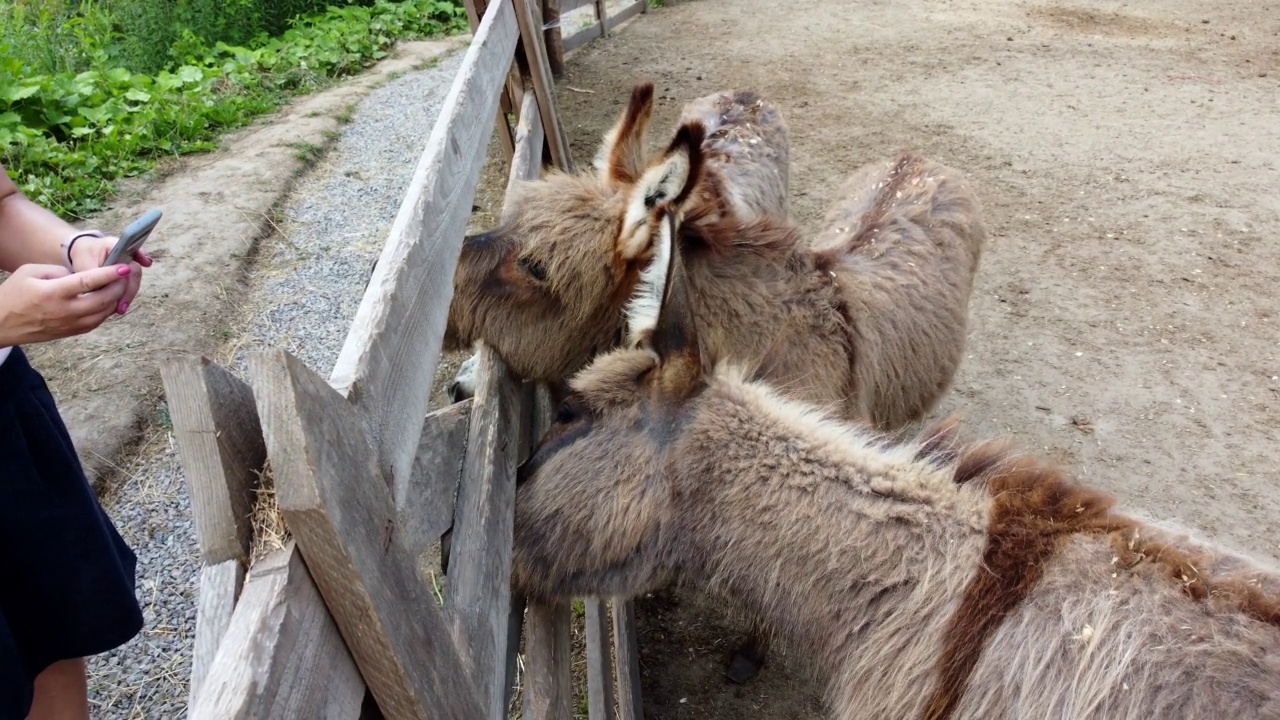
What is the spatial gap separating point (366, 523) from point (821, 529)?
1200 mm

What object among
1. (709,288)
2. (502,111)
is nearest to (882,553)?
(709,288)

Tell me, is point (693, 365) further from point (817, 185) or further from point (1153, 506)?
point (817, 185)

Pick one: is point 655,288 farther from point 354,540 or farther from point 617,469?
point 354,540

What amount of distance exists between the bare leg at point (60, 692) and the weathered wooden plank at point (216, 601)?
1.21 metres

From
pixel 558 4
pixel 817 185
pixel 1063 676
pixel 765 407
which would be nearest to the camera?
pixel 1063 676

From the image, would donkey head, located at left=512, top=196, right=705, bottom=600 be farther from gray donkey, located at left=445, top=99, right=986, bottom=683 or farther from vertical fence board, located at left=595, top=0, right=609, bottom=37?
vertical fence board, located at left=595, top=0, right=609, bottom=37

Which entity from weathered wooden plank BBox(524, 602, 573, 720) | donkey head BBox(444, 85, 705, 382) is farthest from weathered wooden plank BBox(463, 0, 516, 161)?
weathered wooden plank BBox(524, 602, 573, 720)

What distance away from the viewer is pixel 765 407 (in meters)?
2.20

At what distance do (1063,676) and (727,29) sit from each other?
11.2m

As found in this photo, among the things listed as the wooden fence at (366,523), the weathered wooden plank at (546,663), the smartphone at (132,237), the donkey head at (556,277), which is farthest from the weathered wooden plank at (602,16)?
the smartphone at (132,237)

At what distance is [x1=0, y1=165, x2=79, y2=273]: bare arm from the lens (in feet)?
6.23

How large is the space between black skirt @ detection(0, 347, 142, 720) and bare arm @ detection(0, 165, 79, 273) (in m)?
0.25

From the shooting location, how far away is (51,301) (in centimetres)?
148

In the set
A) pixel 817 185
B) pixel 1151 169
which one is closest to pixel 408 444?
pixel 817 185
